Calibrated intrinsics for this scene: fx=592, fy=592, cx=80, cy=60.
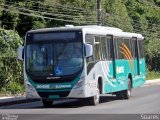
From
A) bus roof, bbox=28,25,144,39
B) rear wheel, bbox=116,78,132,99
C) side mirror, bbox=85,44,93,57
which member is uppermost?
bus roof, bbox=28,25,144,39

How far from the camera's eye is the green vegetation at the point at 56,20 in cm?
3266

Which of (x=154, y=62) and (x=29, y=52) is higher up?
(x=29, y=52)

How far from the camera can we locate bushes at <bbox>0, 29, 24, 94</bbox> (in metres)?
31.2

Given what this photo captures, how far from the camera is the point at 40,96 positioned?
22312mm

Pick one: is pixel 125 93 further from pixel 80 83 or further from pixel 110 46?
pixel 80 83

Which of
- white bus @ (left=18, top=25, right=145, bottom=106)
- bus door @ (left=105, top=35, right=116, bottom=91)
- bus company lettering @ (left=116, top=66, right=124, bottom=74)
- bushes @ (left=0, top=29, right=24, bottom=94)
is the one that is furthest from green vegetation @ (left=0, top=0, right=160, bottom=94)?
white bus @ (left=18, top=25, right=145, bottom=106)

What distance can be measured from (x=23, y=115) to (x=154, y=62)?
154ft

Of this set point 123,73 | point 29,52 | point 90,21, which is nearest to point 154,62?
point 90,21

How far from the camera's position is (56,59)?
2222cm

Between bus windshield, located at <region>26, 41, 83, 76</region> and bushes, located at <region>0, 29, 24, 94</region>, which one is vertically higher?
bus windshield, located at <region>26, 41, 83, 76</region>

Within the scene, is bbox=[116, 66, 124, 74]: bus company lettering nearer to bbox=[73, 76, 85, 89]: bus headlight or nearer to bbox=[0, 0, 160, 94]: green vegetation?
bbox=[73, 76, 85, 89]: bus headlight

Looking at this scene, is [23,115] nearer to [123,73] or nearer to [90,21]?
[123,73]

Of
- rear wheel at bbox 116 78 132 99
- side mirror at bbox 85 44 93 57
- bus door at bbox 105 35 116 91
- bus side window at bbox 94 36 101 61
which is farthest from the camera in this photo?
rear wheel at bbox 116 78 132 99

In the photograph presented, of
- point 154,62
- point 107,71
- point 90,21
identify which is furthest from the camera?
point 154,62
